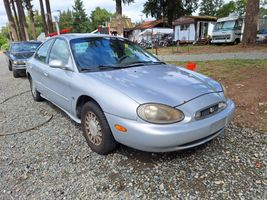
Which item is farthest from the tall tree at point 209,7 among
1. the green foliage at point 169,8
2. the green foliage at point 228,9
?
the green foliage at point 169,8

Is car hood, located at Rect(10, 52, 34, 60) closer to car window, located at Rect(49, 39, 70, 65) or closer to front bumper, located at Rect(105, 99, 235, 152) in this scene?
car window, located at Rect(49, 39, 70, 65)

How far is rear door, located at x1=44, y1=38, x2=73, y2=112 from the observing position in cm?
338

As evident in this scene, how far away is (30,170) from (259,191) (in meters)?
2.55

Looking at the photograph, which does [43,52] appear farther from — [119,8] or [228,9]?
[228,9]

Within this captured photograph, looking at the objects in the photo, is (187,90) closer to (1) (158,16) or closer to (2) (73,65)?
(2) (73,65)

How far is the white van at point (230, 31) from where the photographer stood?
20.2 m

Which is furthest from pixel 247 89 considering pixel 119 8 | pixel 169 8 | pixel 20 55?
pixel 169 8

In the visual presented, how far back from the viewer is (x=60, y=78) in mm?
3562

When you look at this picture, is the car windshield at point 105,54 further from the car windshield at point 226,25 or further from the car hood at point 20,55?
the car windshield at point 226,25

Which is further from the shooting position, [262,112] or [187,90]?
[262,112]

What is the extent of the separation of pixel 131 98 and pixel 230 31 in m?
20.6

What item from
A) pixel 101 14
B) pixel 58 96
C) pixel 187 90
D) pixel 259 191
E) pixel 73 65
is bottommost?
pixel 259 191

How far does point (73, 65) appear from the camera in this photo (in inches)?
130

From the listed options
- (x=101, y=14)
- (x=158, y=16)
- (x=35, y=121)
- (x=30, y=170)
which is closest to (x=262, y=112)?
(x=30, y=170)
